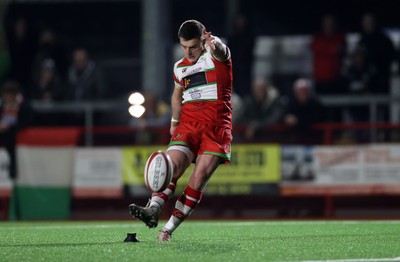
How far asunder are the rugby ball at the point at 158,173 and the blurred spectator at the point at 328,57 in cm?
890

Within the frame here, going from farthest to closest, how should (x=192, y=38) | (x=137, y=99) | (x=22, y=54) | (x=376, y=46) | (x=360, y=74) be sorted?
(x=22, y=54), (x=360, y=74), (x=376, y=46), (x=137, y=99), (x=192, y=38)

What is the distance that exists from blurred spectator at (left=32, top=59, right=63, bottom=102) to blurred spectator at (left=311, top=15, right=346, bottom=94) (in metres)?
4.66

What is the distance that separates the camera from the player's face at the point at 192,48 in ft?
29.3

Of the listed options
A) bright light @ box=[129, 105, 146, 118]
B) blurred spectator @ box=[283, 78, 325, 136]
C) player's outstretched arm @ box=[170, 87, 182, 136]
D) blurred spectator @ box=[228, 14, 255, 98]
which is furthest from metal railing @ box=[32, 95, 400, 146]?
player's outstretched arm @ box=[170, 87, 182, 136]

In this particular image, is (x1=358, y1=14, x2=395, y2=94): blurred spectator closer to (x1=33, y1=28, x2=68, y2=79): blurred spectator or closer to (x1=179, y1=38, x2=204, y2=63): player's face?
(x1=33, y1=28, x2=68, y2=79): blurred spectator

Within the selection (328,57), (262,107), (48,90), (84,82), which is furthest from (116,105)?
(328,57)

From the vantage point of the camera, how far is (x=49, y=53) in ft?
59.6

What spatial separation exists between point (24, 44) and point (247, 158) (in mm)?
5502

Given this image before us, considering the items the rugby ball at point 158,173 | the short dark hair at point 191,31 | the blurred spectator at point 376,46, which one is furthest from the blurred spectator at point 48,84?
the rugby ball at point 158,173

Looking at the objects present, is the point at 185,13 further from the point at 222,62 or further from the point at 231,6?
the point at 222,62

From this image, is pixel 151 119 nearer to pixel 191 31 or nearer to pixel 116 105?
pixel 116 105

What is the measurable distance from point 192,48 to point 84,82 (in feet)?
28.9

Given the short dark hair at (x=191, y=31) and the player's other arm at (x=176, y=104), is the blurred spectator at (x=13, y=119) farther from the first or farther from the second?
the short dark hair at (x=191, y=31)

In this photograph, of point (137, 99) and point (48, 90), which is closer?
point (137, 99)
